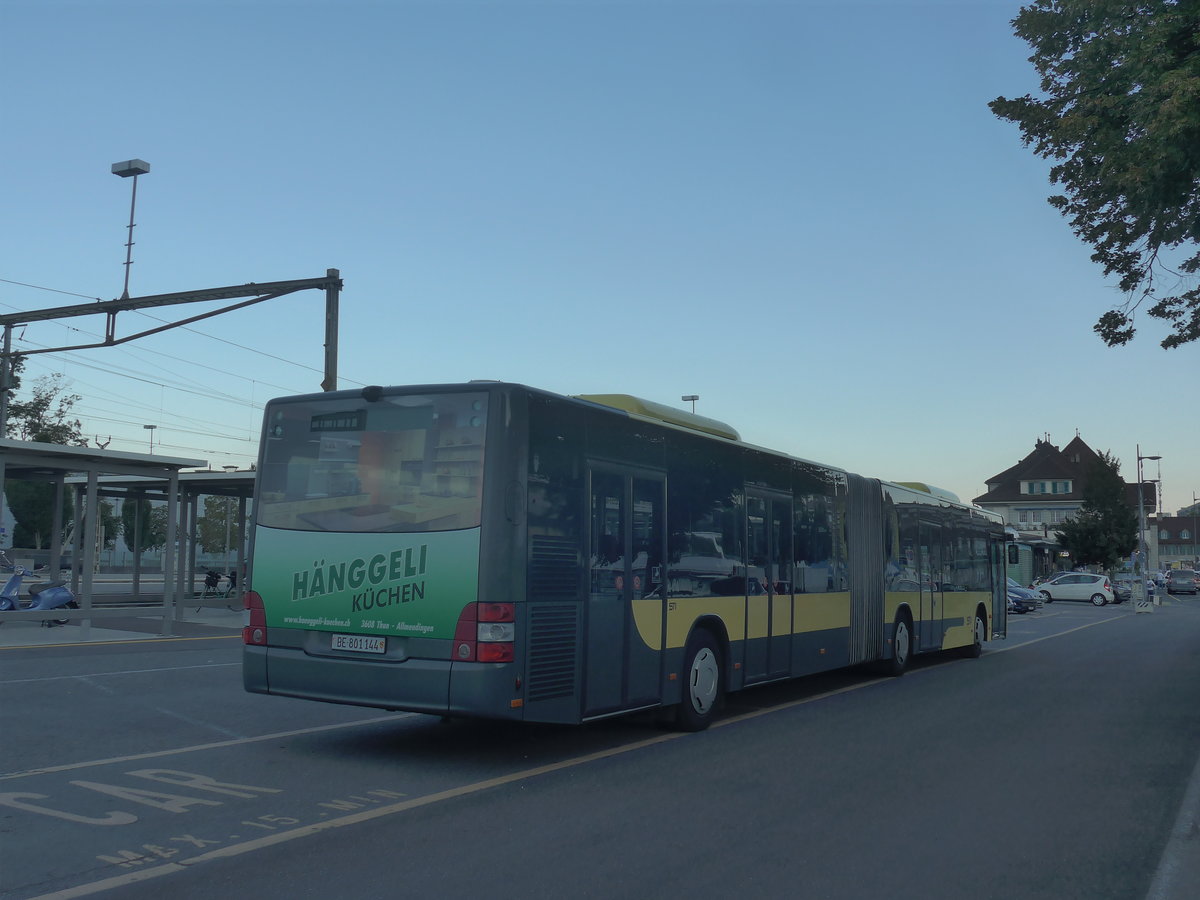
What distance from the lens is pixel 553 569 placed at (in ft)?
27.9

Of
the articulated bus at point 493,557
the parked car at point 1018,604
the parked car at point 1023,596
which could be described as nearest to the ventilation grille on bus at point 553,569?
the articulated bus at point 493,557

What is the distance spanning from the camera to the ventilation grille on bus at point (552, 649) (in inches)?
325

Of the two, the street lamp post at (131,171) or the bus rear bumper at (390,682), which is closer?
the bus rear bumper at (390,682)

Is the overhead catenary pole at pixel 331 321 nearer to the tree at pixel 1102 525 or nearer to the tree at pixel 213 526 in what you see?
the tree at pixel 213 526

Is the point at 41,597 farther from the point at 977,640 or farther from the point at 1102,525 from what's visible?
the point at 1102,525

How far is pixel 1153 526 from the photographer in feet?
543

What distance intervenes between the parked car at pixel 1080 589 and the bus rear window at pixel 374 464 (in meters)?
53.1

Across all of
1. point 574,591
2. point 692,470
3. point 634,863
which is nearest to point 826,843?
point 634,863

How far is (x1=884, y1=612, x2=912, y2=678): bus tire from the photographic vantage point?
1669 cm

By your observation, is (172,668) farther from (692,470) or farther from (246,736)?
(692,470)

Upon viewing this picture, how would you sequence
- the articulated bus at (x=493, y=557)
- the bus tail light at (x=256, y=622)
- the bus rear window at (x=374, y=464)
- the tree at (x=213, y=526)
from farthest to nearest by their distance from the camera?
the tree at (x=213, y=526) < the bus tail light at (x=256, y=622) < the bus rear window at (x=374, y=464) < the articulated bus at (x=493, y=557)

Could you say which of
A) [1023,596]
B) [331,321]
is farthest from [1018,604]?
[331,321]

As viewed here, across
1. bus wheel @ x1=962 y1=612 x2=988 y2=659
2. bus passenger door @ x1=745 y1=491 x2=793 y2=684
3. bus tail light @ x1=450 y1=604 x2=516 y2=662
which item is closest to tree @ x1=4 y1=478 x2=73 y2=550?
bus wheel @ x1=962 y1=612 x2=988 y2=659

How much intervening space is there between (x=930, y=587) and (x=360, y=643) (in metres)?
12.3
